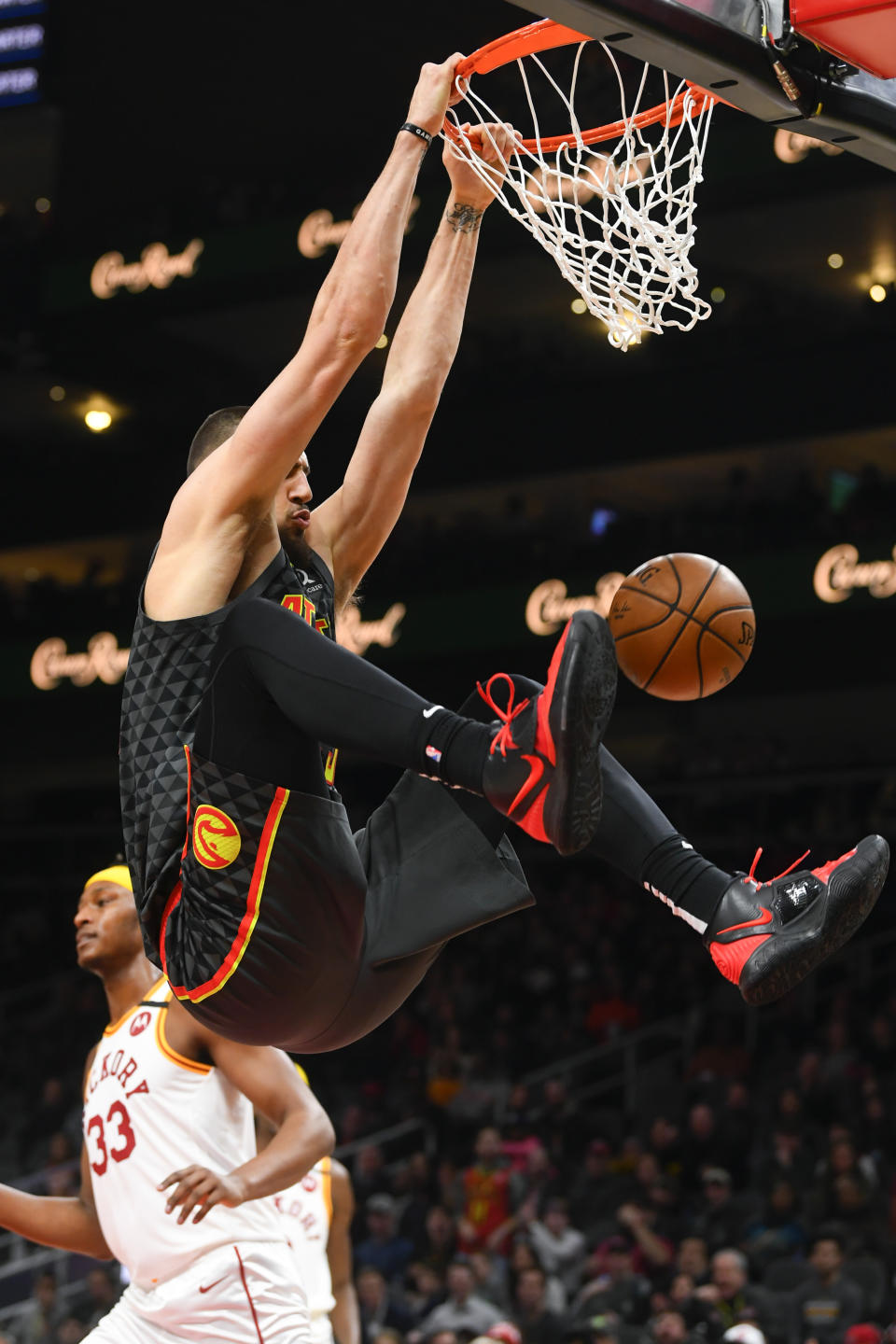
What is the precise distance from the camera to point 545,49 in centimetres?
442

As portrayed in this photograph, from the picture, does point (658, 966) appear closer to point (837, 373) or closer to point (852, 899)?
point (837, 373)

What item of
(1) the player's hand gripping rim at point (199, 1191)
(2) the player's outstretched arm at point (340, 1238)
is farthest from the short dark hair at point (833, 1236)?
(1) the player's hand gripping rim at point (199, 1191)

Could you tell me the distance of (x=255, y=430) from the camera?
11.6 feet

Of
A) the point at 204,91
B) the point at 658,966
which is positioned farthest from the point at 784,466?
the point at 204,91

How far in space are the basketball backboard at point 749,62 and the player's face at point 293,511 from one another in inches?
45.9

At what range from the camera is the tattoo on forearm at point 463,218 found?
4.50m

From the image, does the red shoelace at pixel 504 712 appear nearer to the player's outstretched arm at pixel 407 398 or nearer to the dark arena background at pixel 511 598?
the player's outstretched arm at pixel 407 398

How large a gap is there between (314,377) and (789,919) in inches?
58.9

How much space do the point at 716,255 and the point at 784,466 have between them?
2.58m

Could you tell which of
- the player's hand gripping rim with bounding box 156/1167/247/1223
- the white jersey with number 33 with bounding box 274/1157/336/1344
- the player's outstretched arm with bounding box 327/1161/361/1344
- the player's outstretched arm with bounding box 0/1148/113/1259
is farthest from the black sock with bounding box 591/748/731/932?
the player's outstretched arm with bounding box 327/1161/361/1344

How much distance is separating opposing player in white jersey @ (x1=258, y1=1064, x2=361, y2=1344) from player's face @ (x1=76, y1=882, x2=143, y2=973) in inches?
37.3

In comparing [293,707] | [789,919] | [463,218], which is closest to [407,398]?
[463,218]

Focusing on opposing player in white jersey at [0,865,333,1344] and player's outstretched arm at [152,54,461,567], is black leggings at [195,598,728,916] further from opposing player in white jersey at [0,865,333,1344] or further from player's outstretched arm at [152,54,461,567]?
opposing player in white jersey at [0,865,333,1344]

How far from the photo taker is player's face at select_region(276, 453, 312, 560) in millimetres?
3990
